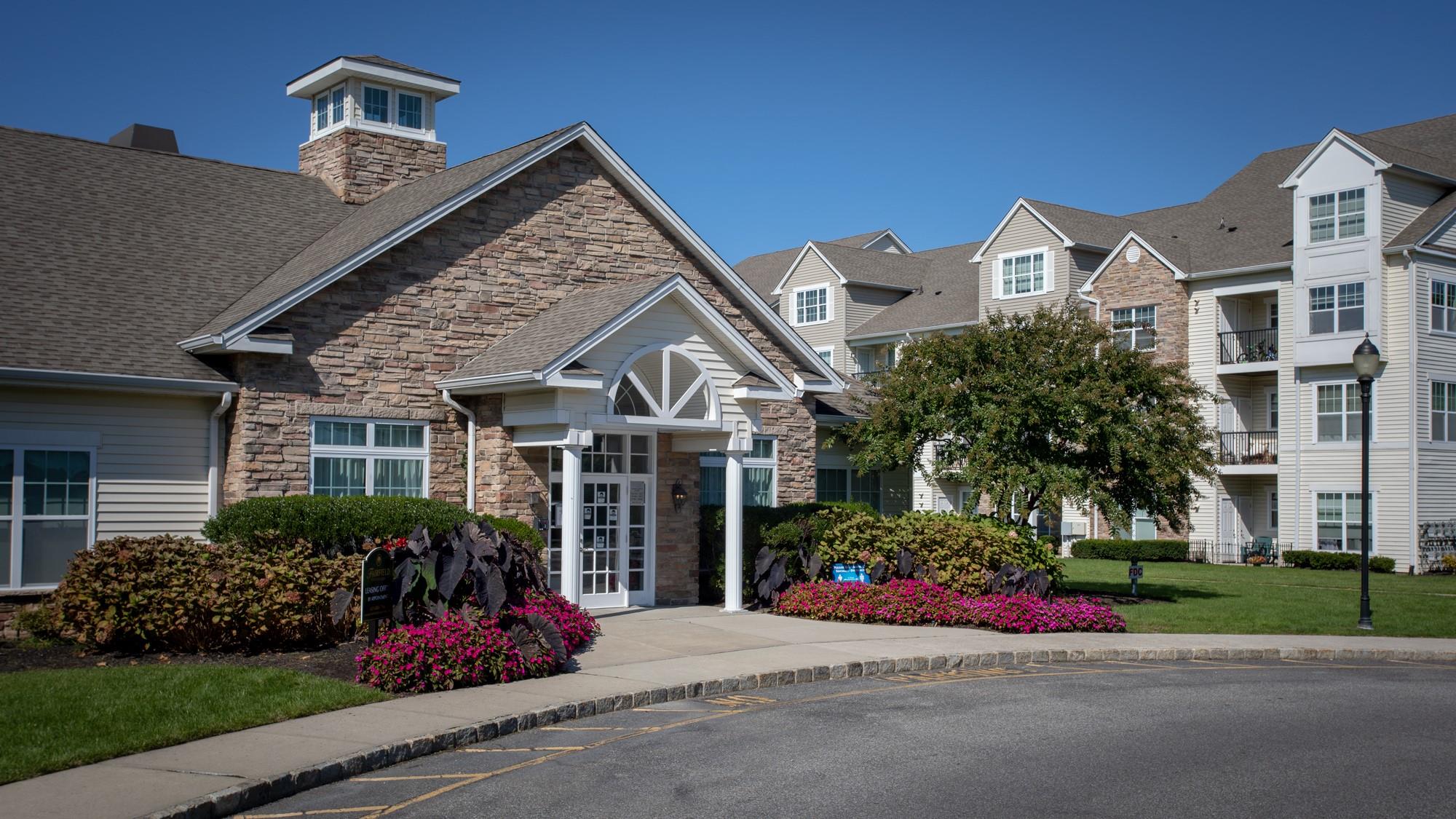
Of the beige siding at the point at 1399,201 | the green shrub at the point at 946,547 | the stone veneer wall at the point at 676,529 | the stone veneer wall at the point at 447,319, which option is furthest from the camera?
the beige siding at the point at 1399,201

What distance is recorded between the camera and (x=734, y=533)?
60.6 ft

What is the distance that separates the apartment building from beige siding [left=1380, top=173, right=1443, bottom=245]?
0.06 m

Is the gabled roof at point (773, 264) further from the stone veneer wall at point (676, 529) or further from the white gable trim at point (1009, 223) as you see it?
the stone veneer wall at point (676, 529)

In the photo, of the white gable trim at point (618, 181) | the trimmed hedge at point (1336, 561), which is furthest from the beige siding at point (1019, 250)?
the white gable trim at point (618, 181)

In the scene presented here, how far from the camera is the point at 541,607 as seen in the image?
45.8 ft

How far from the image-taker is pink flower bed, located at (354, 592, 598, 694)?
1148cm

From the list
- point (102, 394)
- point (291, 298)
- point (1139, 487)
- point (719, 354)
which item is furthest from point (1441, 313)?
point (102, 394)

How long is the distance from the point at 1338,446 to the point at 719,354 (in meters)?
24.4

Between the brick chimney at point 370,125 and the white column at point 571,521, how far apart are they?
8531mm

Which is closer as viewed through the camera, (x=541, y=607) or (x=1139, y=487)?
(x=541, y=607)

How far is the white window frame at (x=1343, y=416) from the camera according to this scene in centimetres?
3519

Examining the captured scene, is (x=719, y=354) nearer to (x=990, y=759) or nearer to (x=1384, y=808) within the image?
(x=990, y=759)

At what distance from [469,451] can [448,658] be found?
654cm

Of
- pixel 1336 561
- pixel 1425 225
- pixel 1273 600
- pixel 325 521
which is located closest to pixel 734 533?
pixel 325 521
